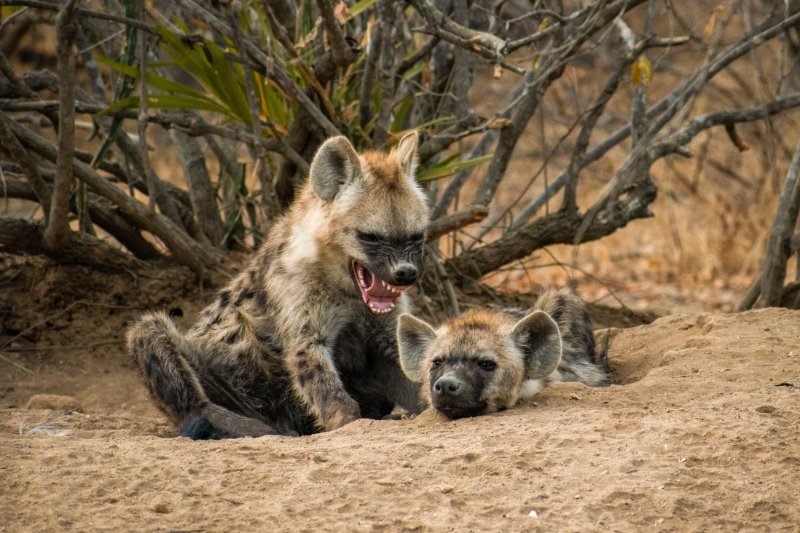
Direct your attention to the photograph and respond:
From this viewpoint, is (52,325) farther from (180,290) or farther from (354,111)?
(354,111)

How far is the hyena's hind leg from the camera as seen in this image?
A: 430 cm

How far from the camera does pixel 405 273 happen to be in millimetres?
4246

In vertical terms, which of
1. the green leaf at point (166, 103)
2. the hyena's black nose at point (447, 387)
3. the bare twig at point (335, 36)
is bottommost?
the hyena's black nose at point (447, 387)

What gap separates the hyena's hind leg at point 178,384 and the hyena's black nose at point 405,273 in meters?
0.81

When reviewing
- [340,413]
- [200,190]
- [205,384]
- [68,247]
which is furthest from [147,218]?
[340,413]

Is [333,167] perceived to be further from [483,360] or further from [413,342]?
[483,360]

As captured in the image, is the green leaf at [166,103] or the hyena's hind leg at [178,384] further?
the green leaf at [166,103]

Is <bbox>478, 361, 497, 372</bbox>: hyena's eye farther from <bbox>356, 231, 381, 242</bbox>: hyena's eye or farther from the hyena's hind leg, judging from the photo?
the hyena's hind leg

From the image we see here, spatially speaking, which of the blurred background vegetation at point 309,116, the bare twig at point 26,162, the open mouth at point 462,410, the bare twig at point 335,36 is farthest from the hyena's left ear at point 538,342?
the bare twig at point 26,162

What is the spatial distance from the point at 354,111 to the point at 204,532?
333 centimetres

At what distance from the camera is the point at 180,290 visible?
6.01 metres

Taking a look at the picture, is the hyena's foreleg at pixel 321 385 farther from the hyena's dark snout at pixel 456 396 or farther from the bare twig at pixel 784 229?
the bare twig at pixel 784 229

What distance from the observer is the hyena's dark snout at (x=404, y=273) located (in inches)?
167

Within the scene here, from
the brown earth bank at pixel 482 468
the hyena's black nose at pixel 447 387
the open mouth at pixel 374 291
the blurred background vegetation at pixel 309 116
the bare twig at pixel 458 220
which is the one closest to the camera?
the brown earth bank at pixel 482 468
